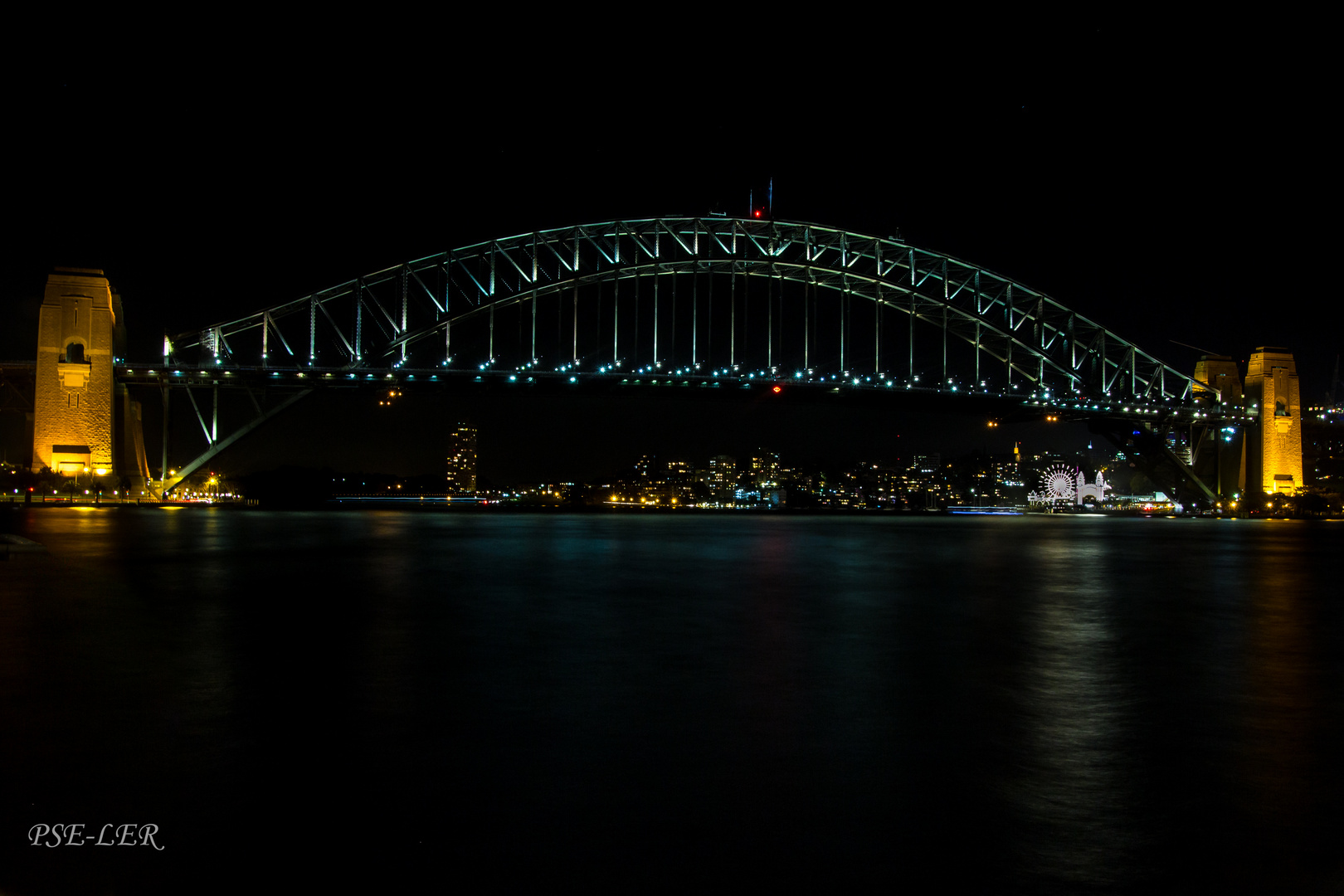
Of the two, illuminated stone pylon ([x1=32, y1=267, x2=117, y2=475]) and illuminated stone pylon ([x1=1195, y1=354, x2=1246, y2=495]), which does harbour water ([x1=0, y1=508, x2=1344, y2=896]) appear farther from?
illuminated stone pylon ([x1=1195, y1=354, x2=1246, y2=495])

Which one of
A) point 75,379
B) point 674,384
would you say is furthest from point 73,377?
point 674,384

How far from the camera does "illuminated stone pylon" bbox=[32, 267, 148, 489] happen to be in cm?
4328

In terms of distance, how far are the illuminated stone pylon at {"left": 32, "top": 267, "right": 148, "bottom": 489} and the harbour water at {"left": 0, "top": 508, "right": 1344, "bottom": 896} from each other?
36.7m

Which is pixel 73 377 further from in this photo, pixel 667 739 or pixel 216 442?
pixel 667 739

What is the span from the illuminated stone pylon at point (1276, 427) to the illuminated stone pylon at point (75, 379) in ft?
222

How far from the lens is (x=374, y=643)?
806cm

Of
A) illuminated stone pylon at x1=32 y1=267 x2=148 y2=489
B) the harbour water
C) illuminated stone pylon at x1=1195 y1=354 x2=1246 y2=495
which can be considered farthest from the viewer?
illuminated stone pylon at x1=1195 y1=354 x2=1246 y2=495

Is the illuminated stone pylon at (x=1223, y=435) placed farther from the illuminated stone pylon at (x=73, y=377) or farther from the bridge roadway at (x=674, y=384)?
the illuminated stone pylon at (x=73, y=377)

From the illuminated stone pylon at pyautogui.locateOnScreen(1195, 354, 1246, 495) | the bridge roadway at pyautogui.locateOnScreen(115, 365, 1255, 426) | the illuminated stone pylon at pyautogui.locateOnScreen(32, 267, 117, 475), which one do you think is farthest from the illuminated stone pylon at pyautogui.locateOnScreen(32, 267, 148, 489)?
the illuminated stone pylon at pyautogui.locateOnScreen(1195, 354, 1246, 495)

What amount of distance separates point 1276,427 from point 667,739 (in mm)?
70497

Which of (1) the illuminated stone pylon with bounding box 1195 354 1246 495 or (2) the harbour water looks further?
(1) the illuminated stone pylon with bounding box 1195 354 1246 495

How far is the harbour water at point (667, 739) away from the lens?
3.50 meters

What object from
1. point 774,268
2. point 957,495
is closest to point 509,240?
point 774,268

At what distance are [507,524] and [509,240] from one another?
22.7 metres
